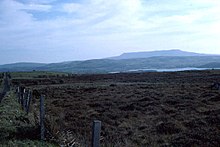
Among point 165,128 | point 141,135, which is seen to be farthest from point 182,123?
point 141,135

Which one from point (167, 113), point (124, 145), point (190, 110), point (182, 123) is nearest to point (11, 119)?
point (124, 145)

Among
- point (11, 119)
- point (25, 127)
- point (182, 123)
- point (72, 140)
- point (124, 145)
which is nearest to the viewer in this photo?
point (72, 140)

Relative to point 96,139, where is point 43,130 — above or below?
below

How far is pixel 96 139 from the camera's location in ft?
17.6

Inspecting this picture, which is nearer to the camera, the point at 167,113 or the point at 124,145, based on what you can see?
the point at 124,145

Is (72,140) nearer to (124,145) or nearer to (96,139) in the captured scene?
(124,145)

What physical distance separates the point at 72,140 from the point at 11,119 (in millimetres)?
4194

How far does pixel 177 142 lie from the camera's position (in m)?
11.0

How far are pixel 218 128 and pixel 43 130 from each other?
7.25 m

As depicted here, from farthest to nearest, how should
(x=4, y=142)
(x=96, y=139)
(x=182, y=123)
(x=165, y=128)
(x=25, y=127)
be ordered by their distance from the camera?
1. (x=182, y=123)
2. (x=165, y=128)
3. (x=25, y=127)
4. (x=4, y=142)
5. (x=96, y=139)

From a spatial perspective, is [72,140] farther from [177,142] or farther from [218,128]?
[218,128]

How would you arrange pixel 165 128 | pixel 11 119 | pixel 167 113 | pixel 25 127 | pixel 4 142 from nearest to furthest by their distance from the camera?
1. pixel 4 142
2. pixel 25 127
3. pixel 11 119
4. pixel 165 128
5. pixel 167 113

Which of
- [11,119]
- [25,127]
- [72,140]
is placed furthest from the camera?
[11,119]

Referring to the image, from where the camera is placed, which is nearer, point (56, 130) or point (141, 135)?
point (56, 130)
